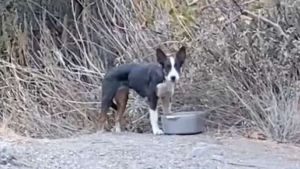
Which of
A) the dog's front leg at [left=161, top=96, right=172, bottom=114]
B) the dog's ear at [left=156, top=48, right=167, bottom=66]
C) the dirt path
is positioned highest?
the dog's ear at [left=156, top=48, right=167, bottom=66]

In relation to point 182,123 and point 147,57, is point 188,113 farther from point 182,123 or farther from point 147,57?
point 147,57

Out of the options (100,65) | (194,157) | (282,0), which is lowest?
(194,157)

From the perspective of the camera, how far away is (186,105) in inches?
449

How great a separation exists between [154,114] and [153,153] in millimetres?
1789

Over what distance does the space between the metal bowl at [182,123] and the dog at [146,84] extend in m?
0.14

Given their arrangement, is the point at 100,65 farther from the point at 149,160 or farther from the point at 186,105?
the point at 149,160

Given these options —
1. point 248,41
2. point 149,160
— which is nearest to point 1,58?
point 248,41

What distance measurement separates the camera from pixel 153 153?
8.76 m

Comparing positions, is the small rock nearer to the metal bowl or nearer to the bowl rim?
the metal bowl

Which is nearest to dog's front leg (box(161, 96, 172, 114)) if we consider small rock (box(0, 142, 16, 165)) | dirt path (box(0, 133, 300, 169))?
dirt path (box(0, 133, 300, 169))

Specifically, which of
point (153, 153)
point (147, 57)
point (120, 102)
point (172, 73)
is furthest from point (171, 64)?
point (153, 153)

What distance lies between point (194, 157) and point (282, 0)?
3.02 metres

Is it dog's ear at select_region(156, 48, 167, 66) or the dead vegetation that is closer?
dog's ear at select_region(156, 48, 167, 66)

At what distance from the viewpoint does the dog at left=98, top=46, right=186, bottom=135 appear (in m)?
10.2
